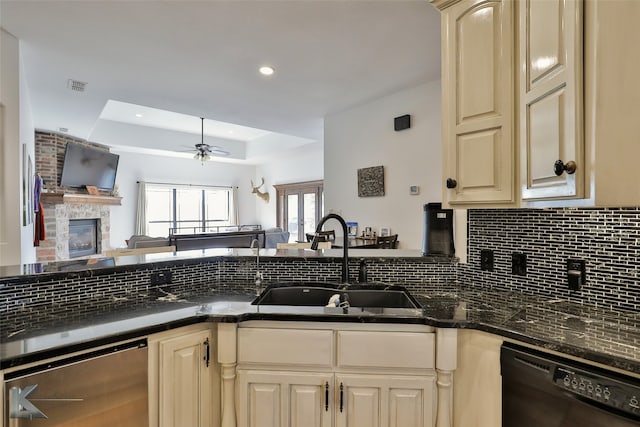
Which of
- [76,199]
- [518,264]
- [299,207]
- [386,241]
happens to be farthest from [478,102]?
[299,207]

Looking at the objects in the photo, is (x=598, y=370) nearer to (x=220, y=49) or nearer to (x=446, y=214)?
(x=446, y=214)

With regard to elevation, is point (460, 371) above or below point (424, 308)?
below

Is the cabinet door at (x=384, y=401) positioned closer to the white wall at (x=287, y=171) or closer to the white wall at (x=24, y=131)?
the white wall at (x=24, y=131)

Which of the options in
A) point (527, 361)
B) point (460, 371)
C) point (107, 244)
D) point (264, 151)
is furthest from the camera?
point (264, 151)

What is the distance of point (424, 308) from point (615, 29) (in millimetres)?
1189

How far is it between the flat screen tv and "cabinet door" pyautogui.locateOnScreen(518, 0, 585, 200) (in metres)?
7.08

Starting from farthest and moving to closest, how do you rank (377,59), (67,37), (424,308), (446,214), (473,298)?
(377,59), (67,37), (446,214), (473,298), (424,308)

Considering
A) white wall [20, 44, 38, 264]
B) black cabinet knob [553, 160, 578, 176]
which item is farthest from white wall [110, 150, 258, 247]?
black cabinet knob [553, 160, 578, 176]

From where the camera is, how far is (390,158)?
429 cm

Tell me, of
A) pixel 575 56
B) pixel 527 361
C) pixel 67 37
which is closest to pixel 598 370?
pixel 527 361

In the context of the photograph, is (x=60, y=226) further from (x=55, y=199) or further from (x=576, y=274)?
(x=576, y=274)

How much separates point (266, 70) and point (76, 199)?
490 centimetres

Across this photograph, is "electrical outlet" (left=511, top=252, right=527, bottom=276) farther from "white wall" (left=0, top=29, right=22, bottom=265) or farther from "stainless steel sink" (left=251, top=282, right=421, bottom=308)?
"white wall" (left=0, top=29, right=22, bottom=265)

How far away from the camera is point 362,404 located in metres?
1.39
